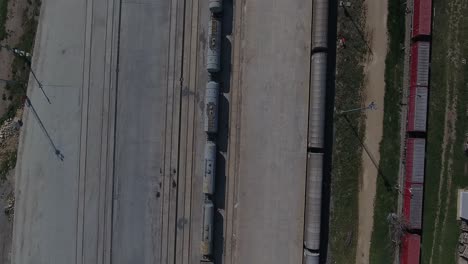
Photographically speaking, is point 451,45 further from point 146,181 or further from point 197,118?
point 146,181

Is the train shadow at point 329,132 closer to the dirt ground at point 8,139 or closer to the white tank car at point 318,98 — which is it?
the white tank car at point 318,98

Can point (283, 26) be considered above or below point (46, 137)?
above

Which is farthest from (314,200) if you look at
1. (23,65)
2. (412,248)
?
(23,65)

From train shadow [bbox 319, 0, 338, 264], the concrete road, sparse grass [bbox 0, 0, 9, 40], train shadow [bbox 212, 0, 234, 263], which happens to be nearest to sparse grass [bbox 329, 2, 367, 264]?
train shadow [bbox 319, 0, 338, 264]

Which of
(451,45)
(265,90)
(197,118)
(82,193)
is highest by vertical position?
(451,45)

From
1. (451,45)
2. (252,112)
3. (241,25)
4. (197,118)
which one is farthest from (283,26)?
(451,45)

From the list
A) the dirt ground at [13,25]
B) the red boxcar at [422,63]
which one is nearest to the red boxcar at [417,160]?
the red boxcar at [422,63]
